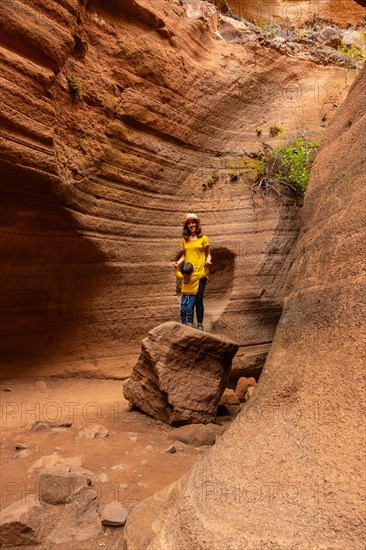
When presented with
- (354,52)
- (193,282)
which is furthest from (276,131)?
(193,282)

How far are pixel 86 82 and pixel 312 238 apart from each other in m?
5.13

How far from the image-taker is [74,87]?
6.43 meters

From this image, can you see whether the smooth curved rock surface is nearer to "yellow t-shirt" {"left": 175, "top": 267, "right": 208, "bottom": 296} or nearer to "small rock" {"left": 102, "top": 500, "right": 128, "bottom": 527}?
"small rock" {"left": 102, "top": 500, "right": 128, "bottom": 527}

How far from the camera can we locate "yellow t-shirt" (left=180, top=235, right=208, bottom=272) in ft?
19.5

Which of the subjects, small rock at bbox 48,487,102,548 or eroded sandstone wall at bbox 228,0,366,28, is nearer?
small rock at bbox 48,487,102,548

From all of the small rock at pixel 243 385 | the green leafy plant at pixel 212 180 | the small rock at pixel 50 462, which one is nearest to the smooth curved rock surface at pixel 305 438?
the small rock at pixel 50 462

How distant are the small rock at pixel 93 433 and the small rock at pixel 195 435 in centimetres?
67

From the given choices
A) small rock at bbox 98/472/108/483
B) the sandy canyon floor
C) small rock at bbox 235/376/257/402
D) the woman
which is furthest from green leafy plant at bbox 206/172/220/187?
small rock at bbox 98/472/108/483

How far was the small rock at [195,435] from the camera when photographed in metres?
4.22

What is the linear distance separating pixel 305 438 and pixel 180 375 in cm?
284

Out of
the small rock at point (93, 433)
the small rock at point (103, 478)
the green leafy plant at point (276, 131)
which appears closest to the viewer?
the small rock at point (103, 478)

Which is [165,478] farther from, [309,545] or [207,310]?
[207,310]

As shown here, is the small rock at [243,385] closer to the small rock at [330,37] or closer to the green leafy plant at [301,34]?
the green leafy plant at [301,34]

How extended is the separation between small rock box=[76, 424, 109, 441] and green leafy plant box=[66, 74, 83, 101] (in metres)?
4.80
